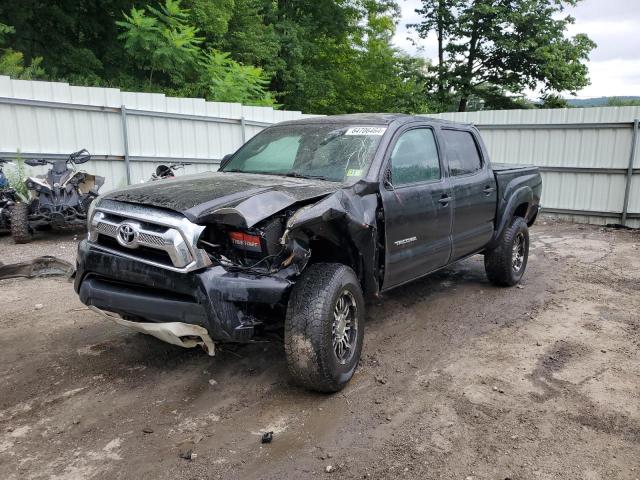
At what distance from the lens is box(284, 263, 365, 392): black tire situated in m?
3.23

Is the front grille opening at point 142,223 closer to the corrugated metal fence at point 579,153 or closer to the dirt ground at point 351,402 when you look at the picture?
the dirt ground at point 351,402

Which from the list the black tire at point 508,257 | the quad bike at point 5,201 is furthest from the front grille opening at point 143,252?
the quad bike at point 5,201

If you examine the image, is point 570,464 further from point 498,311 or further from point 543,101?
point 543,101

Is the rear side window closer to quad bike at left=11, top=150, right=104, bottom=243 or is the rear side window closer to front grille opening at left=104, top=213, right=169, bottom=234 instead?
front grille opening at left=104, top=213, right=169, bottom=234

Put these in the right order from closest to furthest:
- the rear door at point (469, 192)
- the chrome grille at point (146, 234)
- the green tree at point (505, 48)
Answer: the chrome grille at point (146, 234) → the rear door at point (469, 192) → the green tree at point (505, 48)

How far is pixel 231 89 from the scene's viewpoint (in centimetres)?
1516

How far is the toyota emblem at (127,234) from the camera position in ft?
10.5

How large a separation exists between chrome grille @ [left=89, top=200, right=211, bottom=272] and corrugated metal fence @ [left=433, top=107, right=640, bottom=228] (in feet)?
36.0

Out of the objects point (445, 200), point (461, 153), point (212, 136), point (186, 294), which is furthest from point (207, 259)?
point (212, 136)

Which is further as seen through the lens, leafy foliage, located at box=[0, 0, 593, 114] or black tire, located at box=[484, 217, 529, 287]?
leafy foliage, located at box=[0, 0, 593, 114]

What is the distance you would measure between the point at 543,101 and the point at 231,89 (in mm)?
16216

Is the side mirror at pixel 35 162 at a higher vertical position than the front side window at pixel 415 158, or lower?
lower

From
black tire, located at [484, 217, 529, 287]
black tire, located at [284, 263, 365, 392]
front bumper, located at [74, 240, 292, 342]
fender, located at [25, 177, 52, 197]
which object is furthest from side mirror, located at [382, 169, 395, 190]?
fender, located at [25, 177, 52, 197]

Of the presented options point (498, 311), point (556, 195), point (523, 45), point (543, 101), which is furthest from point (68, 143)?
point (543, 101)
